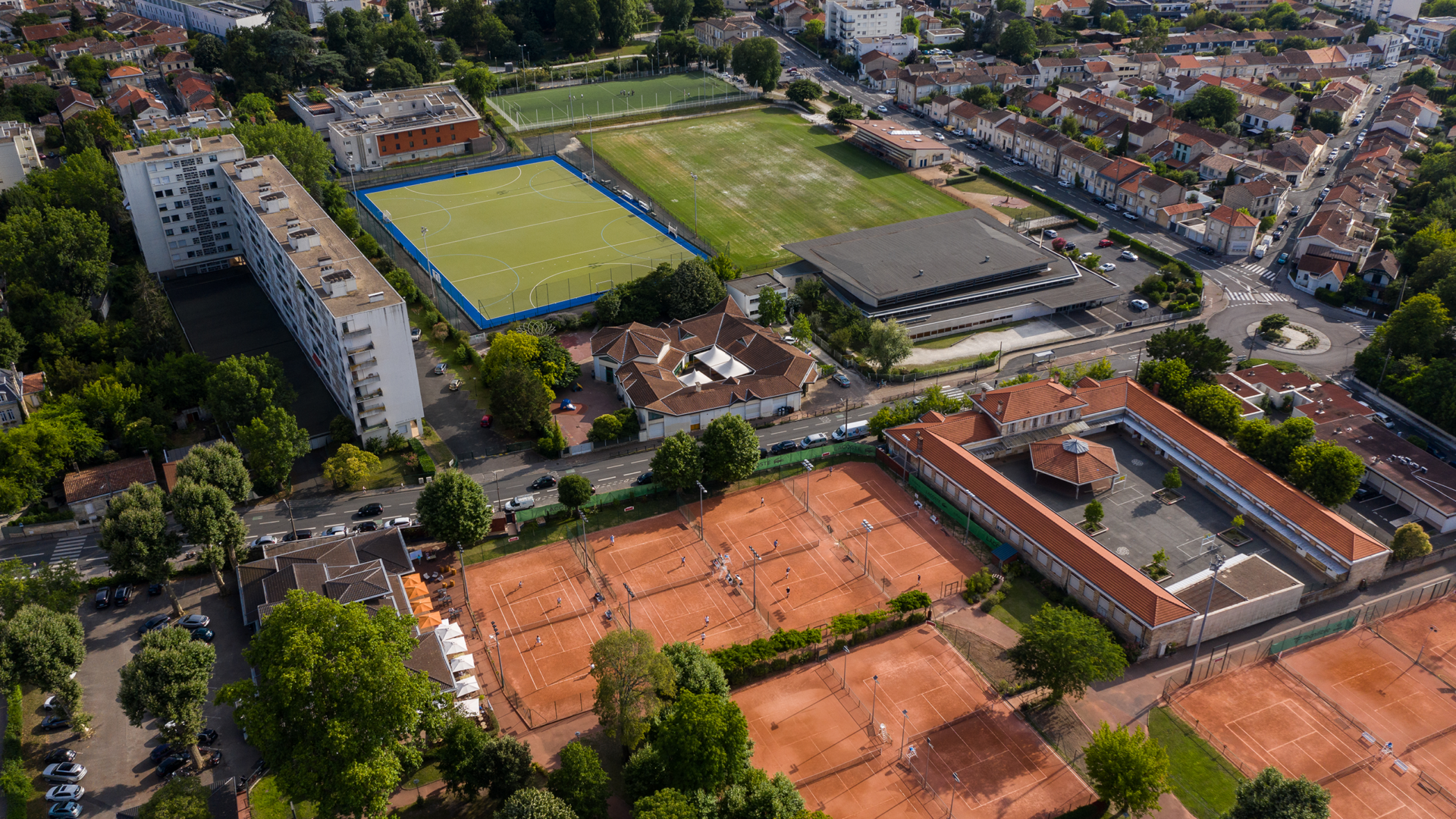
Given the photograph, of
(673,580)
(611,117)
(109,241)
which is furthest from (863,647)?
(611,117)

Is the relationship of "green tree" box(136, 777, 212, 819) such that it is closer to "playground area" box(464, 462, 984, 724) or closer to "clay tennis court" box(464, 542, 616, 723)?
"playground area" box(464, 462, 984, 724)

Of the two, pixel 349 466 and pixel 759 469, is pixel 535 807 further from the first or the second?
pixel 759 469

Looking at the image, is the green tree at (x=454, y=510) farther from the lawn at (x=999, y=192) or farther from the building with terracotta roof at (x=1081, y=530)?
the lawn at (x=999, y=192)

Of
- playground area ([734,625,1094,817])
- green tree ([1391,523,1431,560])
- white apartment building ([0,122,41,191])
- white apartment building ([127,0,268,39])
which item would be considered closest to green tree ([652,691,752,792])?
playground area ([734,625,1094,817])

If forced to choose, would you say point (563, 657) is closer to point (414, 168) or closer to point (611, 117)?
point (414, 168)

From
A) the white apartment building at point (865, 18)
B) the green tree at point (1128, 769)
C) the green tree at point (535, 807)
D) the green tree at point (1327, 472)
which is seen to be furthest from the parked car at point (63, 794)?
the white apartment building at point (865, 18)

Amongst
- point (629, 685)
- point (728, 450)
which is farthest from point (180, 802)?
point (728, 450)
